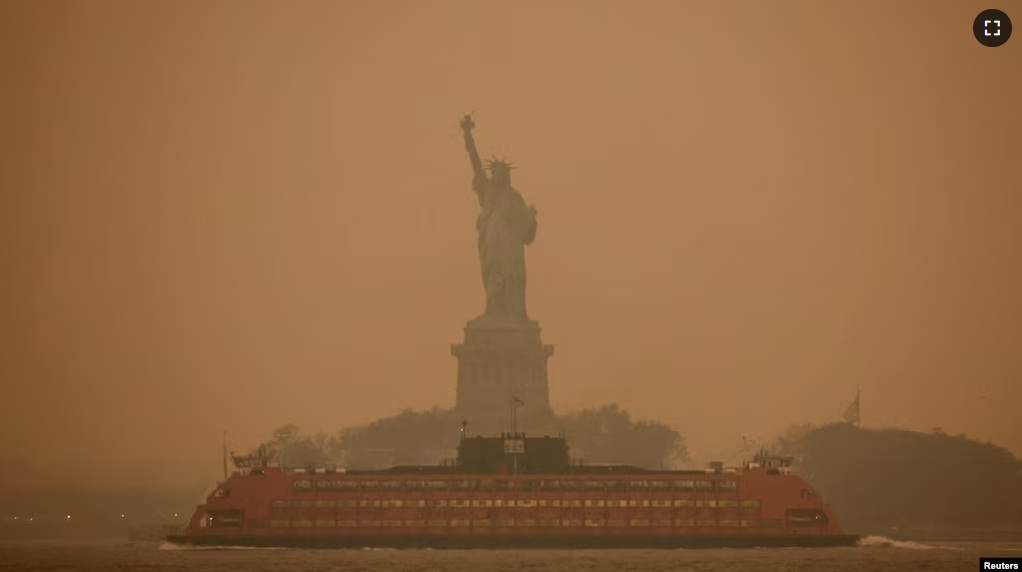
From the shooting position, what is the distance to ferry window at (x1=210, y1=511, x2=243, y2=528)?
191m

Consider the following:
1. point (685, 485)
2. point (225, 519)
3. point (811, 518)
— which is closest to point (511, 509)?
point (685, 485)

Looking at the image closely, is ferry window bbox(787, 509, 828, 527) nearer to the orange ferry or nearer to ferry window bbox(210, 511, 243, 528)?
the orange ferry

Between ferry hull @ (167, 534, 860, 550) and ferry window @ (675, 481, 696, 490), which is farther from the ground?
ferry window @ (675, 481, 696, 490)

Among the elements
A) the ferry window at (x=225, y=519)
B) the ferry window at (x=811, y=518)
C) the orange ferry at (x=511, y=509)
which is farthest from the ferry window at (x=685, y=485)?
the ferry window at (x=225, y=519)

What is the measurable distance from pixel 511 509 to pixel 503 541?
2245 millimetres

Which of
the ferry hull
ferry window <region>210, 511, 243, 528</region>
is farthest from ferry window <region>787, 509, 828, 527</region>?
ferry window <region>210, 511, 243, 528</region>

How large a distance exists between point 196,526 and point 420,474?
15.2 metres

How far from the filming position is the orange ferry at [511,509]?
7539 inches

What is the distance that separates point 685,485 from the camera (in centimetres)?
19438

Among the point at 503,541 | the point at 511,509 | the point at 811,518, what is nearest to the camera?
the point at 811,518

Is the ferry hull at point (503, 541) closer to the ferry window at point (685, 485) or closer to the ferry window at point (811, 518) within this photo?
the ferry window at point (811, 518)

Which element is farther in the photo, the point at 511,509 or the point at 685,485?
the point at 685,485

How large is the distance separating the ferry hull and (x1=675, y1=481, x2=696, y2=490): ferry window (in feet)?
10.7

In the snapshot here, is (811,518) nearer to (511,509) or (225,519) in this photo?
(511,509)
